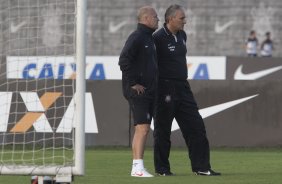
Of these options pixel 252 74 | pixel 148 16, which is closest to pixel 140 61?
pixel 148 16

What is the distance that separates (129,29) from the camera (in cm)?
3978

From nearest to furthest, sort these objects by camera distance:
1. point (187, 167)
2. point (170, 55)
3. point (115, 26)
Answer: point (170, 55) → point (187, 167) → point (115, 26)

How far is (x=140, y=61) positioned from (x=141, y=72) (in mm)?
128

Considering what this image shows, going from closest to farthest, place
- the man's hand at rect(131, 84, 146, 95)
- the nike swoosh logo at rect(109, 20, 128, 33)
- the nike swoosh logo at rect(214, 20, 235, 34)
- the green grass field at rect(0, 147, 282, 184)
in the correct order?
the green grass field at rect(0, 147, 282, 184) → the man's hand at rect(131, 84, 146, 95) → the nike swoosh logo at rect(214, 20, 235, 34) → the nike swoosh logo at rect(109, 20, 128, 33)

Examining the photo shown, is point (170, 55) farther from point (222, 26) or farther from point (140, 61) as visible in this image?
point (222, 26)

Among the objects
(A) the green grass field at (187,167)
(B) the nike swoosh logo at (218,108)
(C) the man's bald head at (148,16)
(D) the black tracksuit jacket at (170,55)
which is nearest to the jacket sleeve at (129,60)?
(C) the man's bald head at (148,16)

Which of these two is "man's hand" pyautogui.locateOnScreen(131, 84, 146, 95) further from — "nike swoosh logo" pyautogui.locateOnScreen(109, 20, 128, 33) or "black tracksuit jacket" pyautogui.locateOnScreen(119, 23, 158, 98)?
"nike swoosh logo" pyautogui.locateOnScreen(109, 20, 128, 33)

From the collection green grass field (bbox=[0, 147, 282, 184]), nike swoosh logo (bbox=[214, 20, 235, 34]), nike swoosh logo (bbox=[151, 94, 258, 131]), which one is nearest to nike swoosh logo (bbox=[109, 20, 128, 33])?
nike swoosh logo (bbox=[214, 20, 235, 34])

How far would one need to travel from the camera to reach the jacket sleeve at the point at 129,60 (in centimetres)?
1142

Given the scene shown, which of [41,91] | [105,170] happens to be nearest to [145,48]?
[105,170]

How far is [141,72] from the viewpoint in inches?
452

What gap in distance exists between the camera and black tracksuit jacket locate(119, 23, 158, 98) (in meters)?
11.4

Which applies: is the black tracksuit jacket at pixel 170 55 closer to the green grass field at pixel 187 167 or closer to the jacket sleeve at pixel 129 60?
the jacket sleeve at pixel 129 60

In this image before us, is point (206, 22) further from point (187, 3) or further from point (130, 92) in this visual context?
point (130, 92)
